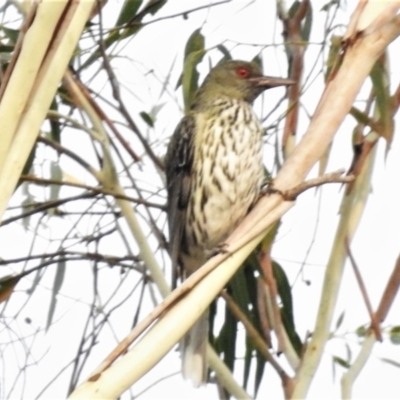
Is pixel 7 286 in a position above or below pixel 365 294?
above

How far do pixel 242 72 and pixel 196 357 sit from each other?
0.94 metres

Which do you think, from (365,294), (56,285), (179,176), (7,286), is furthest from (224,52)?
(365,294)

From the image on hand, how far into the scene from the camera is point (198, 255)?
2955mm

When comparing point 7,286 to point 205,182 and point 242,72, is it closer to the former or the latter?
point 205,182

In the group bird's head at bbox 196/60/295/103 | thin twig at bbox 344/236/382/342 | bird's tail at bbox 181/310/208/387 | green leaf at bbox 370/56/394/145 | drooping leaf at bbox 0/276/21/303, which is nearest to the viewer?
thin twig at bbox 344/236/382/342

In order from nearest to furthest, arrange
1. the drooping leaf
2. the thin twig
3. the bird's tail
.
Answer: the thin twig → the drooping leaf → the bird's tail

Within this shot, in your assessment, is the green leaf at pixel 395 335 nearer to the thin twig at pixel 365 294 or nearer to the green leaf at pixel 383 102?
the thin twig at pixel 365 294

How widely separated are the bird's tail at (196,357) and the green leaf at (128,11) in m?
0.79

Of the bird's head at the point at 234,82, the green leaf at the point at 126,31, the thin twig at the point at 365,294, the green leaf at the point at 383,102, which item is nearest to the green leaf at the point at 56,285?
the green leaf at the point at 126,31

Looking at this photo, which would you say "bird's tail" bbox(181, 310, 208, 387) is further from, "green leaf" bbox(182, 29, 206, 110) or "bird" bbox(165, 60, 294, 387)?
"green leaf" bbox(182, 29, 206, 110)

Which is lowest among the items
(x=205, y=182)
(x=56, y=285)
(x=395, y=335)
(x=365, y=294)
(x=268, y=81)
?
(x=395, y=335)

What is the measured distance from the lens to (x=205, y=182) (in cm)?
279

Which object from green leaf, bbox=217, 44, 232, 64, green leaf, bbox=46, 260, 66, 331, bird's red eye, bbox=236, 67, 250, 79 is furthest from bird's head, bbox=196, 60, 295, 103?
green leaf, bbox=46, 260, 66, 331

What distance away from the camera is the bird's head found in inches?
122
